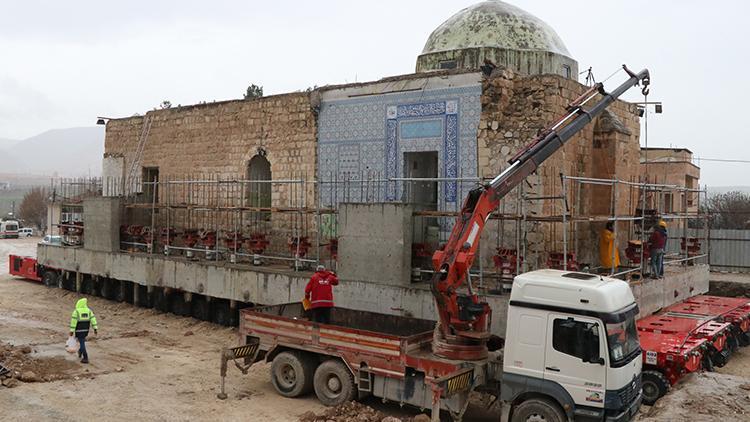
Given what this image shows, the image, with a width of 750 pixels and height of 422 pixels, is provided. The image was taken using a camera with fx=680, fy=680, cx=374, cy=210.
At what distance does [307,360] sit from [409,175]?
6.38m

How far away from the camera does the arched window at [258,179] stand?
64.6 feet

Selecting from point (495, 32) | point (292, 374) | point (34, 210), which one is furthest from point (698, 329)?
point (34, 210)

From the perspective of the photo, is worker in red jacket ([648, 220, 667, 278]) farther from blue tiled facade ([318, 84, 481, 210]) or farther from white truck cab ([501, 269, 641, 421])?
white truck cab ([501, 269, 641, 421])

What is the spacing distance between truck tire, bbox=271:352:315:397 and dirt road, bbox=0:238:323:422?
16 cm

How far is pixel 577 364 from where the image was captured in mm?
8375

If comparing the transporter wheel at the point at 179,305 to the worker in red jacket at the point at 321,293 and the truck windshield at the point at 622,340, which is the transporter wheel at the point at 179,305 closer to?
the worker in red jacket at the point at 321,293

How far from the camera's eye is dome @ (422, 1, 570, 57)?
1780cm

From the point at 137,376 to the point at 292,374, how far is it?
3278 millimetres

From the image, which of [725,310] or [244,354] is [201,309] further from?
[725,310]

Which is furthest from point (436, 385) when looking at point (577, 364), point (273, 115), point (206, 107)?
point (206, 107)

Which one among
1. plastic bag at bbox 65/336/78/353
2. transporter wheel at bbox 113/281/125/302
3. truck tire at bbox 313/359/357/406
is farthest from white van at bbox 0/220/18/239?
truck tire at bbox 313/359/357/406

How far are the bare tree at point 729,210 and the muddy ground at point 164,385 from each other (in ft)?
83.4

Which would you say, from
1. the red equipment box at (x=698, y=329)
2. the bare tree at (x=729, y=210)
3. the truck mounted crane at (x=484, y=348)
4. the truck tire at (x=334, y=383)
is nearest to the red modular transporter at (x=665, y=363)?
the red equipment box at (x=698, y=329)

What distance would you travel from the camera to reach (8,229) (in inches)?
1992
